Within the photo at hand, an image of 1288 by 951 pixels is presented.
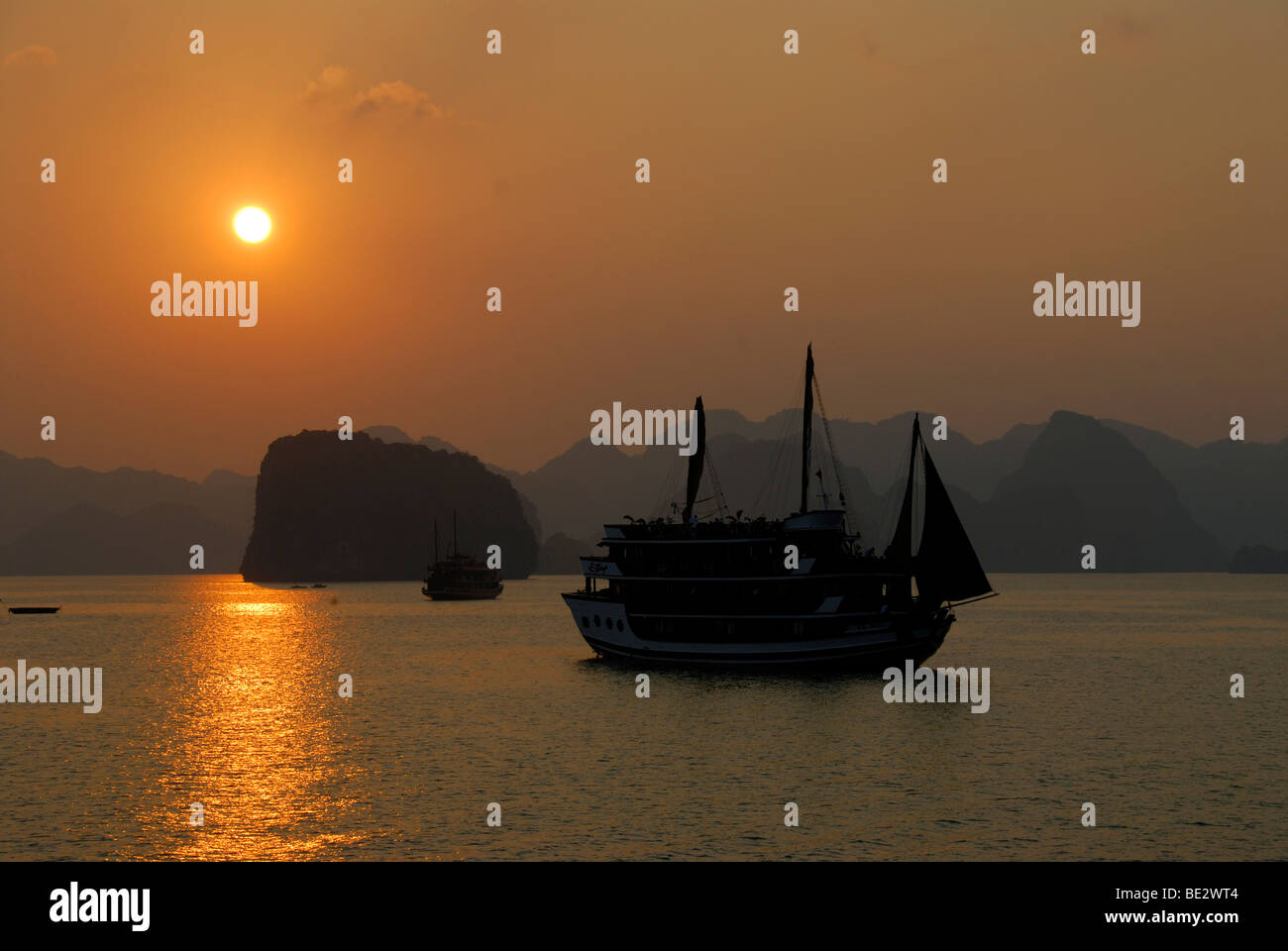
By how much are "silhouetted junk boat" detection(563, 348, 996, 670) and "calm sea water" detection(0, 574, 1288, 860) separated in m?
2.43

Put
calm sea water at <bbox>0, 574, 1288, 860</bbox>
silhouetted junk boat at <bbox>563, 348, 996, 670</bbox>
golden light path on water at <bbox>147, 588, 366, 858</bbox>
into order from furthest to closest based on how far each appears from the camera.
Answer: silhouetted junk boat at <bbox>563, 348, 996, 670</bbox>, golden light path on water at <bbox>147, 588, 366, 858</bbox>, calm sea water at <bbox>0, 574, 1288, 860</bbox>

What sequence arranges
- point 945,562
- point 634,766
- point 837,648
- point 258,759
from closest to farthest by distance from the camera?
point 634,766 < point 258,759 < point 837,648 < point 945,562

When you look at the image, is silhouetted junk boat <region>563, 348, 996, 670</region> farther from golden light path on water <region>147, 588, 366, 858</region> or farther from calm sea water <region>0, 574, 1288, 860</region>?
golden light path on water <region>147, 588, 366, 858</region>

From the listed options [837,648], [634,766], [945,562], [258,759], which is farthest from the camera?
[945,562]

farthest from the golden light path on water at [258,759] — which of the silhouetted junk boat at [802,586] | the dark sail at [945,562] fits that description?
the dark sail at [945,562]

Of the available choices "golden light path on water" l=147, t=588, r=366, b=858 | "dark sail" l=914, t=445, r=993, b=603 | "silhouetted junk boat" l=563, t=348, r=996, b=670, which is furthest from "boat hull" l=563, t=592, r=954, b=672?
"golden light path on water" l=147, t=588, r=366, b=858

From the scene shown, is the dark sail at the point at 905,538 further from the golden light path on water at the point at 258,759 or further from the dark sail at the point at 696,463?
the golden light path on water at the point at 258,759

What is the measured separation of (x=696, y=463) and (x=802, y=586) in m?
15.6

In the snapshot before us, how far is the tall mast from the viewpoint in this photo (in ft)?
241

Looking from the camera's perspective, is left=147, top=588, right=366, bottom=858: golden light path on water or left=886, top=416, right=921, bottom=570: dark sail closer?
left=147, top=588, right=366, bottom=858: golden light path on water

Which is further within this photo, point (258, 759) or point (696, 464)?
point (696, 464)

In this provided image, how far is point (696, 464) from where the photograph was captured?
7644cm

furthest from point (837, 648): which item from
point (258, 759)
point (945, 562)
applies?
point (258, 759)

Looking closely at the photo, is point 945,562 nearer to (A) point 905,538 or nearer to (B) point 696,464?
(A) point 905,538
